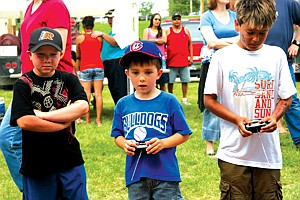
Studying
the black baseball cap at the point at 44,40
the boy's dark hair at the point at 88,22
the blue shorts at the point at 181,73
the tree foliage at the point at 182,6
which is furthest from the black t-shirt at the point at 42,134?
the tree foliage at the point at 182,6

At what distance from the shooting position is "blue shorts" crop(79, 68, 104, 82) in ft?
35.2

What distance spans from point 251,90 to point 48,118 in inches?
50.5

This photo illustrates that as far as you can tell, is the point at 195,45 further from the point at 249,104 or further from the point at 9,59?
the point at 249,104

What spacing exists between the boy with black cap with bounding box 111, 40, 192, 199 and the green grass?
1.92 meters

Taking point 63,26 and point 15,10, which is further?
point 15,10

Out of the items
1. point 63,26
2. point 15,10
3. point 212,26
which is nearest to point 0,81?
point 15,10

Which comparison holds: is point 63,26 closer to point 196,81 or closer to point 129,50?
point 129,50

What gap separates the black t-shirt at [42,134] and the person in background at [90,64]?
6.62m

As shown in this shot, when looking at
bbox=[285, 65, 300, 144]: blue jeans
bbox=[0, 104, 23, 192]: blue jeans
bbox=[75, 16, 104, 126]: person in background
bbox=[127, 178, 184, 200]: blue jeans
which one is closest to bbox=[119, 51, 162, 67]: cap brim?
bbox=[127, 178, 184, 200]: blue jeans

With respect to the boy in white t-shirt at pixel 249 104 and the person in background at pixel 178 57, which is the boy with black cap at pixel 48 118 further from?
the person in background at pixel 178 57

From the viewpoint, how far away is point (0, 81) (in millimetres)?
15578

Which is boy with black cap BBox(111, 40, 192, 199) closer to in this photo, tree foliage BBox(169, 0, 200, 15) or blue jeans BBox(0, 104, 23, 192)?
blue jeans BBox(0, 104, 23, 192)

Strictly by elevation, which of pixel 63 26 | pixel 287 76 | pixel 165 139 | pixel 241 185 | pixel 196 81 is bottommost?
pixel 196 81

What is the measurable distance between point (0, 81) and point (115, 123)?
39.8 ft
